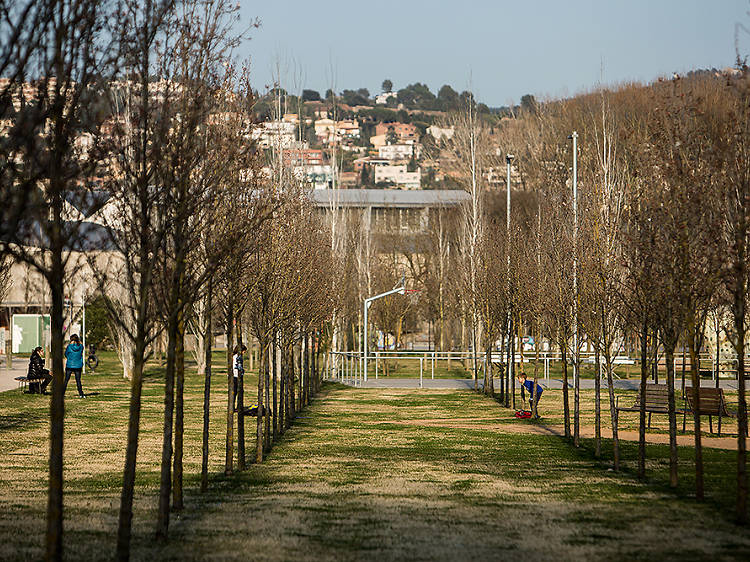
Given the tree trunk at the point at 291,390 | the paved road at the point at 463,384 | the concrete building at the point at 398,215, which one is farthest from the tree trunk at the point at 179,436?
the concrete building at the point at 398,215

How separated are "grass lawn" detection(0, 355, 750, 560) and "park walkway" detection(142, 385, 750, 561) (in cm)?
3

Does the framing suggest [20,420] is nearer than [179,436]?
No

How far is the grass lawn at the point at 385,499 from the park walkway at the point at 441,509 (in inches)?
1.0

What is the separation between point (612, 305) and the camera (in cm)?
1781

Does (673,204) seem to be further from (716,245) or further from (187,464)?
(187,464)

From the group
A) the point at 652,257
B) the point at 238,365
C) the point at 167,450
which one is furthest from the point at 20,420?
the point at 652,257

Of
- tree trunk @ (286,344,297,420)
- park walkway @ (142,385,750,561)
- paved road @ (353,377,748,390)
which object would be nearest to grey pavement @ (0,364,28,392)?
tree trunk @ (286,344,297,420)

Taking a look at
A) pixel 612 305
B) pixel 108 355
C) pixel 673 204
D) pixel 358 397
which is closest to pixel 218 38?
pixel 673 204

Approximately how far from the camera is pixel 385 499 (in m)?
13.4

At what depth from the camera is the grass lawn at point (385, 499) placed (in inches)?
404

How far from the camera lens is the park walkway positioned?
10195 millimetres

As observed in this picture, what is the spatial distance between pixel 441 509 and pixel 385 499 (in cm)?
103

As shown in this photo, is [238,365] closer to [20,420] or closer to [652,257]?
[20,420]

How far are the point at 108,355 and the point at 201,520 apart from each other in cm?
4899
